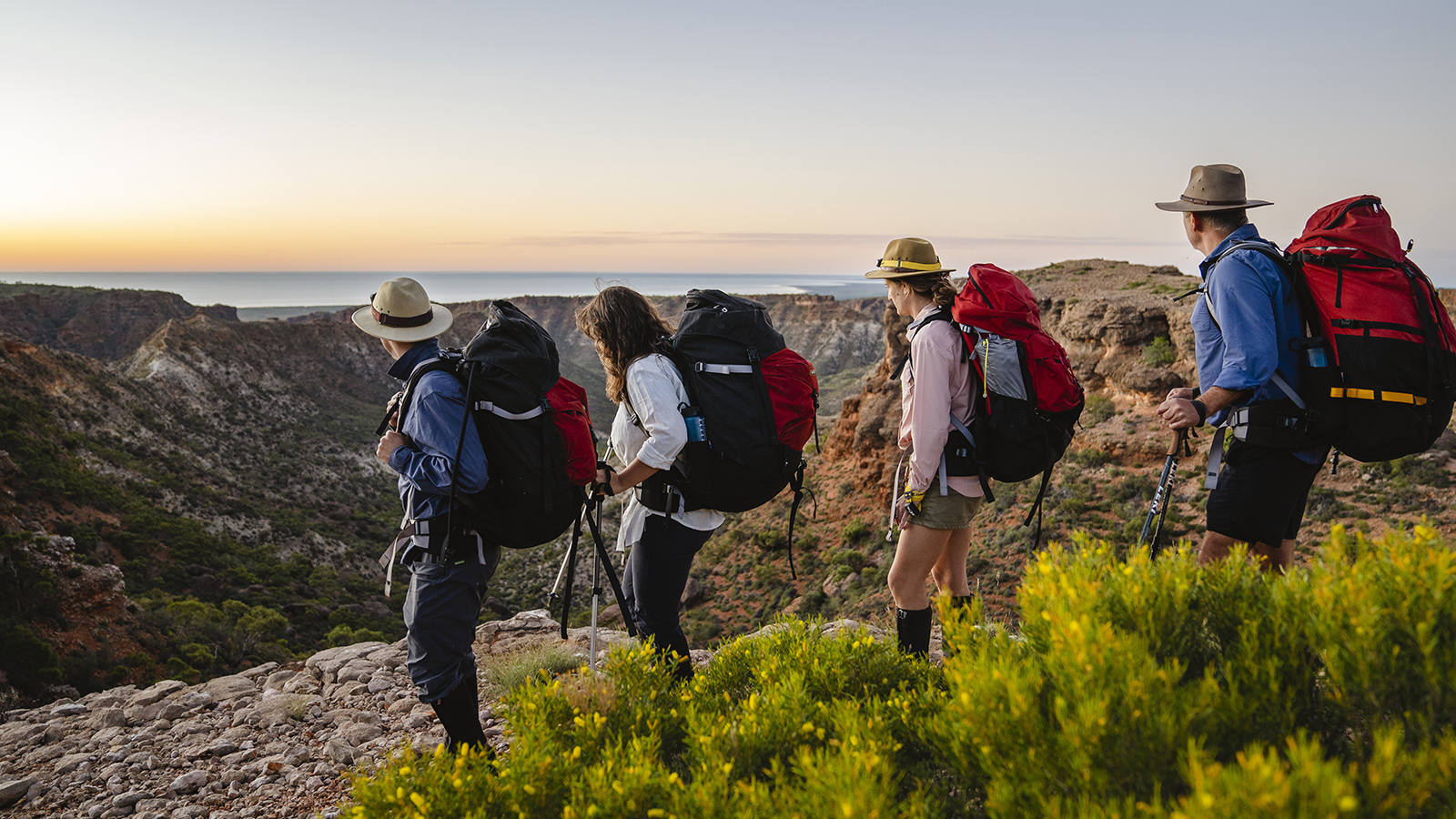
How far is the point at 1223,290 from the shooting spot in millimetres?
2590

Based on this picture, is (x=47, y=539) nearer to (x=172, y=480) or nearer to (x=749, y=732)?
(x=172, y=480)

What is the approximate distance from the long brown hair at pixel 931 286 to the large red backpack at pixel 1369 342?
3.72ft

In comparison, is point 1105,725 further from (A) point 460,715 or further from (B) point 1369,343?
(A) point 460,715

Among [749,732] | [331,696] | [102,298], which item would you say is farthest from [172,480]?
[102,298]

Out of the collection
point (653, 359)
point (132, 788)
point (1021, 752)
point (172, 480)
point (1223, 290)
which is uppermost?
point (1223, 290)

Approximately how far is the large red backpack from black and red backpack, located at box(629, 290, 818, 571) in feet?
6.35

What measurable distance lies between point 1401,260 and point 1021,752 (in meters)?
2.60

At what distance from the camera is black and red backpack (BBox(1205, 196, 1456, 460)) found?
2.40 meters

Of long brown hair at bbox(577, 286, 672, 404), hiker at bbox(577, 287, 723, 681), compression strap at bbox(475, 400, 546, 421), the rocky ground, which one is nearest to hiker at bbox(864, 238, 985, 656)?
hiker at bbox(577, 287, 723, 681)

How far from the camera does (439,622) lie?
2.66 metres

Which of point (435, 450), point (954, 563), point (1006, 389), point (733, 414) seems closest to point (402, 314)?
point (435, 450)

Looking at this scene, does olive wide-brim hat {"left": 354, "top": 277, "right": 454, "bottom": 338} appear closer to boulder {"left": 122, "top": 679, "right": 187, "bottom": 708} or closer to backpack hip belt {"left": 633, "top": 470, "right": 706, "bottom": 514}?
backpack hip belt {"left": 633, "top": 470, "right": 706, "bottom": 514}

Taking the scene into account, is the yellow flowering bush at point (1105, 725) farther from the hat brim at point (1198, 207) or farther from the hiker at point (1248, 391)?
the hat brim at point (1198, 207)

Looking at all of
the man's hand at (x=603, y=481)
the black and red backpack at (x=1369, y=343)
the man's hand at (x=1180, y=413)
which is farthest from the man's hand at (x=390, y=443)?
the black and red backpack at (x=1369, y=343)
